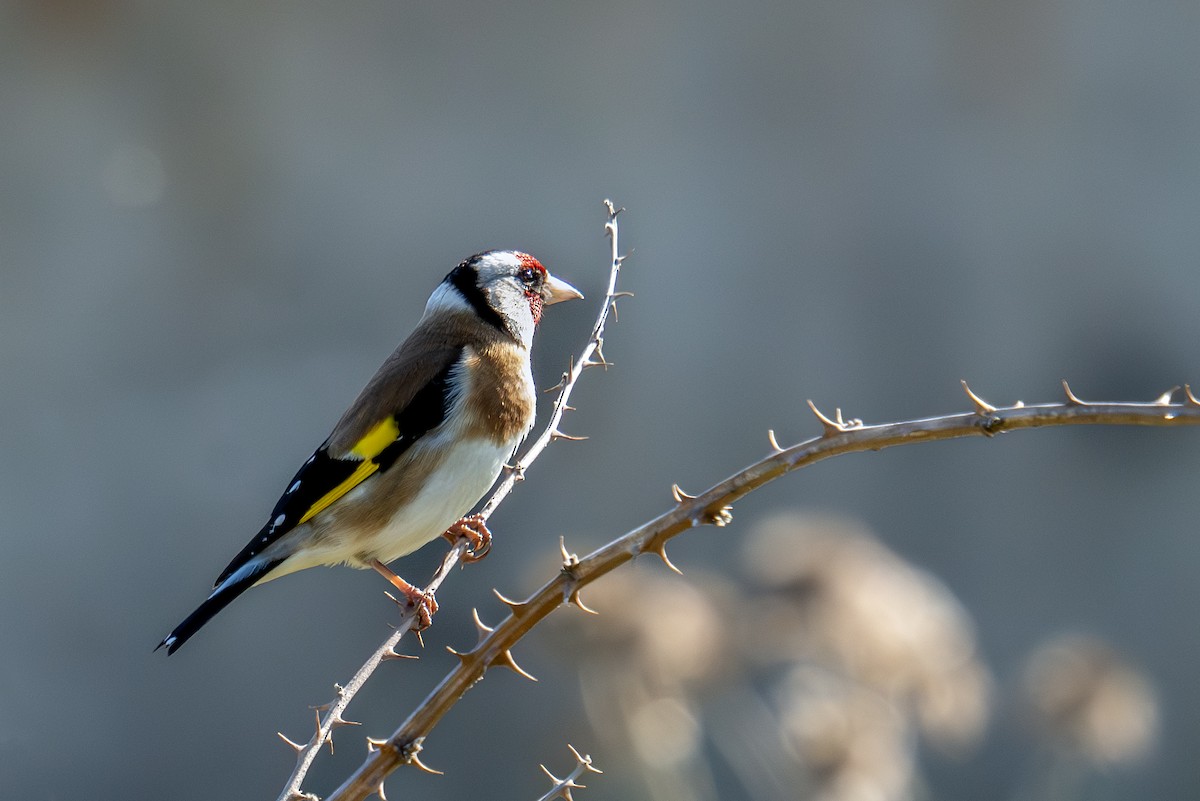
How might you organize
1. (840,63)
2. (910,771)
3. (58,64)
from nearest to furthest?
(910,771) < (58,64) < (840,63)

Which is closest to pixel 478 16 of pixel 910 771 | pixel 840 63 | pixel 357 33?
pixel 357 33

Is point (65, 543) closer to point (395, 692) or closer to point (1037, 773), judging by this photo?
point (395, 692)

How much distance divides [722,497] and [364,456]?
54.9 inches

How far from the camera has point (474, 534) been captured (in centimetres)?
304

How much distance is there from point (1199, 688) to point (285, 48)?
177 inches

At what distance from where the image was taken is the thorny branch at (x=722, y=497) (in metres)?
1.69

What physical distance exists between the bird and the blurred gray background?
5.44 feet

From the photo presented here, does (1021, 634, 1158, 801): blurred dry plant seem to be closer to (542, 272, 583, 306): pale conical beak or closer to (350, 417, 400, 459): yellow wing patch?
(542, 272, 583, 306): pale conical beak

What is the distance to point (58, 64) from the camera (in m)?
5.32

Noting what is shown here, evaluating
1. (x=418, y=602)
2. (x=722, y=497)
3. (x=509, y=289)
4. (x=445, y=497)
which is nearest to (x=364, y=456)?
(x=445, y=497)

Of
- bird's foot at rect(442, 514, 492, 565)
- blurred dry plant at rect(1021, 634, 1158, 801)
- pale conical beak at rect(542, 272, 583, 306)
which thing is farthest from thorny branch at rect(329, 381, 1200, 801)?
blurred dry plant at rect(1021, 634, 1158, 801)

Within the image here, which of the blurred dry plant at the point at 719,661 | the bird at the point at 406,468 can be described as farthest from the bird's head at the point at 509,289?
the blurred dry plant at the point at 719,661

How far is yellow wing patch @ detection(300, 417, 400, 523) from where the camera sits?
9.98ft

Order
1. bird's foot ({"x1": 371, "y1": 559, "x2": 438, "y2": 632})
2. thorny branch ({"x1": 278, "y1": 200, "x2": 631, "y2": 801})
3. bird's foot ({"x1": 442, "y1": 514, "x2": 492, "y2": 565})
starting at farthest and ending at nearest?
1. bird's foot ({"x1": 442, "y1": 514, "x2": 492, "y2": 565})
2. bird's foot ({"x1": 371, "y1": 559, "x2": 438, "y2": 632})
3. thorny branch ({"x1": 278, "y1": 200, "x2": 631, "y2": 801})
